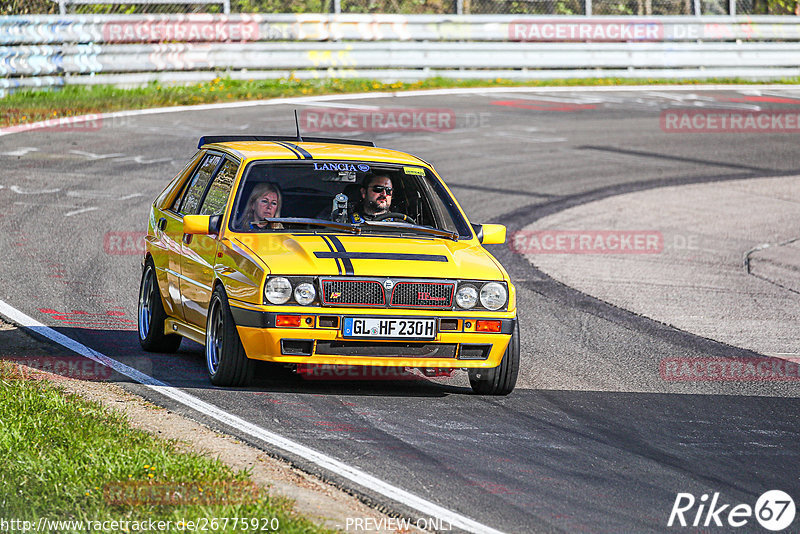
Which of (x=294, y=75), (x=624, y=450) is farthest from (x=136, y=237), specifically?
(x=294, y=75)

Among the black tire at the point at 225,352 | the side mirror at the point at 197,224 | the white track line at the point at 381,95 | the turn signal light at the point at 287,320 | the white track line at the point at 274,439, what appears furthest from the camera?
the white track line at the point at 381,95

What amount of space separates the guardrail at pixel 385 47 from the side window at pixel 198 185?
13201 mm

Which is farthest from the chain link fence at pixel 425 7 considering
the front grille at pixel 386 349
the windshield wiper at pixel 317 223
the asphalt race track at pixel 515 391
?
the front grille at pixel 386 349

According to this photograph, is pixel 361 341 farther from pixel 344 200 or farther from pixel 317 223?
pixel 344 200

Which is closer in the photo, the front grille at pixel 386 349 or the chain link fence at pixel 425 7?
the front grille at pixel 386 349

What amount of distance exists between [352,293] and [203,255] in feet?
4.56

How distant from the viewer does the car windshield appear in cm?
807

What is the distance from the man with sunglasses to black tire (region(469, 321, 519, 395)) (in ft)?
4.76

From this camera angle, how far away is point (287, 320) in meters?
7.19

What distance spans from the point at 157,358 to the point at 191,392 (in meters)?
1.28

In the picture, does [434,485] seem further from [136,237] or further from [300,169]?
[136,237]

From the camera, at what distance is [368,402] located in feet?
24.2

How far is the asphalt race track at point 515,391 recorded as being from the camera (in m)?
5.85

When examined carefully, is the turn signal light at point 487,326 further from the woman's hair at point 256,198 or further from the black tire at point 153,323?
the black tire at point 153,323
